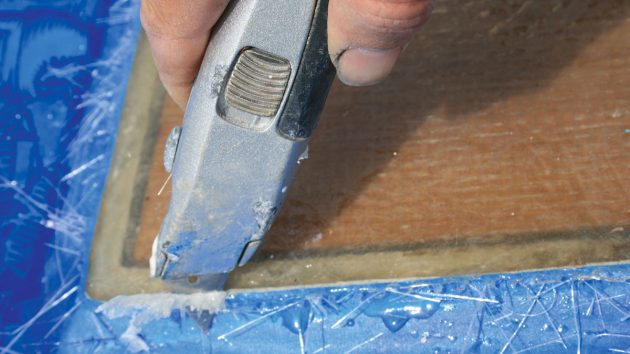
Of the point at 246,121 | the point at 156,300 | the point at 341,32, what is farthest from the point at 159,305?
the point at 341,32

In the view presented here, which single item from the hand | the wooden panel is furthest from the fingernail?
the wooden panel

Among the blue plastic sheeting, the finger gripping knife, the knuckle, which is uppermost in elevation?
the knuckle

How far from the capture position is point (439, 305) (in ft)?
2.76

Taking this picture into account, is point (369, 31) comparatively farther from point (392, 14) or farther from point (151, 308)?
point (151, 308)

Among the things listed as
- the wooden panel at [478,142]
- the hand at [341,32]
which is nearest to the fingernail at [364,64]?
the hand at [341,32]

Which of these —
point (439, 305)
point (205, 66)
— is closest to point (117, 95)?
point (205, 66)

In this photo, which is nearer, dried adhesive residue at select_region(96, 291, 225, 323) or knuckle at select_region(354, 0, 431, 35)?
knuckle at select_region(354, 0, 431, 35)

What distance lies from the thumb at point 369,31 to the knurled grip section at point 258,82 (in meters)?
0.06

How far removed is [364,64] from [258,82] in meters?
0.11

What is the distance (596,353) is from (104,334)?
629 mm

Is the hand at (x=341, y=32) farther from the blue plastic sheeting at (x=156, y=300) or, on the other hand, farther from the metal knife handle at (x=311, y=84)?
the blue plastic sheeting at (x=156, y=300)

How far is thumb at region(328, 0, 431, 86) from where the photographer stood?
0.58 metres

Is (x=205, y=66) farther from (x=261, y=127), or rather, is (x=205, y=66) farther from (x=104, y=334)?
(x=104, y=334)

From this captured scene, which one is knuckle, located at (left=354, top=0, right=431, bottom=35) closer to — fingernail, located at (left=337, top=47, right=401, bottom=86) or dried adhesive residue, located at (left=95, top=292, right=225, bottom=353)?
fingernail, located at (left=337, top=47, right=401, bottom=86)
